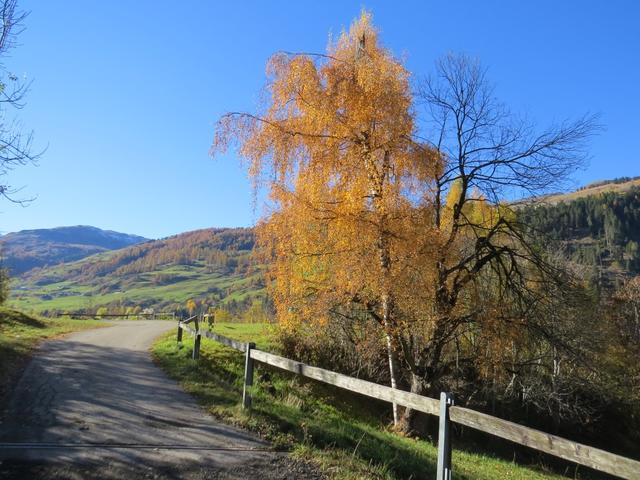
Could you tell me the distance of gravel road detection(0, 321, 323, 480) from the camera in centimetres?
559

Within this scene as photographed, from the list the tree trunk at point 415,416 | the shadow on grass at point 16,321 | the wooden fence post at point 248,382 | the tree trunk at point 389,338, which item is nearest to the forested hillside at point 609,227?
the tree trunk at point 415,416

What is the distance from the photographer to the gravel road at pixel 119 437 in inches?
220

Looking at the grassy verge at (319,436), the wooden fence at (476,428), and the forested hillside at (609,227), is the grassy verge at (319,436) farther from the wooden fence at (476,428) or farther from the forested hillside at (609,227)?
the forested hillside at (609,227)

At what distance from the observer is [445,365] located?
572 inches

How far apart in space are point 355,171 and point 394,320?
4271 mm

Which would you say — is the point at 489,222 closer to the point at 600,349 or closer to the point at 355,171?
the point at 355,171

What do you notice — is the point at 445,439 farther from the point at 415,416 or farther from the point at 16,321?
the point at 16,321

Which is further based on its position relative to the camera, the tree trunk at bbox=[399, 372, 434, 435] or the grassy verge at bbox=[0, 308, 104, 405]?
the tree trunk at bbox=[399, 372, 434, 435]

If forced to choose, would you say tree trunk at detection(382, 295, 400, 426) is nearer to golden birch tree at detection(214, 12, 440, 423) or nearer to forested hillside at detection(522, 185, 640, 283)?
golden birch tree at detection(214, 12, 440, 423)

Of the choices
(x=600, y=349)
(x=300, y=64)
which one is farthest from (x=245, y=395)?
(x=600, y=349)

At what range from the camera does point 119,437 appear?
6742mm

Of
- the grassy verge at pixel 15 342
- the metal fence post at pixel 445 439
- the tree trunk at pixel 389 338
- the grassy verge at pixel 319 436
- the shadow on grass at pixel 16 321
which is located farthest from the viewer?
the shadow on grass at pixel 16 321

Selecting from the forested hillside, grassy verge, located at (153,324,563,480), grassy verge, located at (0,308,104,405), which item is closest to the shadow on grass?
grassy verge, located at (0,308,104,405)

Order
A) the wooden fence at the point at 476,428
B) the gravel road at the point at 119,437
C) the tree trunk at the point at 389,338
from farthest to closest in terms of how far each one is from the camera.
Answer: the tree trunk at the point at 389,338 < the gravel road at the point at 119,437 < the wooden fence at the point at 476,428
